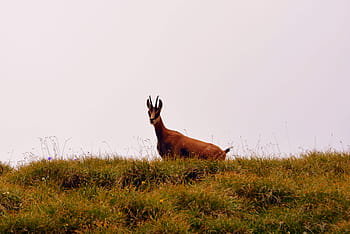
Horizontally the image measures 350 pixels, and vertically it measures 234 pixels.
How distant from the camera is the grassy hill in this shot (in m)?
7.61

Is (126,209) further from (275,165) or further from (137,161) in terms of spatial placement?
(275,165)

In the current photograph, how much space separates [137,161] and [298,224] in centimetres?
382

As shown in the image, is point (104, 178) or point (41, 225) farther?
point (104, 178)

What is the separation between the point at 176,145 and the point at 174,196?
154 inches

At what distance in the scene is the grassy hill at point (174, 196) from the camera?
7613 mm

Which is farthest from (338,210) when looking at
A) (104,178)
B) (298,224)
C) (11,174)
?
(11,174)

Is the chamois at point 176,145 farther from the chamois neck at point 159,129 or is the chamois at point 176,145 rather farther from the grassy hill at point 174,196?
the grassy hill at point 174,196

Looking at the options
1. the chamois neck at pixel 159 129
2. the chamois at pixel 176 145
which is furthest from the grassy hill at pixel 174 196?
the chamois neck at pixel 159 129

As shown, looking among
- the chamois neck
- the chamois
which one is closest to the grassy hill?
the chamois

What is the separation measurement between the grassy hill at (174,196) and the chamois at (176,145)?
1.17 m

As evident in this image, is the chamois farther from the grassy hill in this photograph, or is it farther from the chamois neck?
the grassy hill

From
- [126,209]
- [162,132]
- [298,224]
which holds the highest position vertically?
[162,132]

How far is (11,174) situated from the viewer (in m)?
10.1

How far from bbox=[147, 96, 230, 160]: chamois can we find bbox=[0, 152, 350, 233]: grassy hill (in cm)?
117
